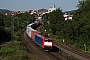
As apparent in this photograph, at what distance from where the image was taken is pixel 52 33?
76.3 m

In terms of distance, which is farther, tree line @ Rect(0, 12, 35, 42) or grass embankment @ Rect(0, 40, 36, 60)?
tree line @ Rect(0, 12, 35, 42)

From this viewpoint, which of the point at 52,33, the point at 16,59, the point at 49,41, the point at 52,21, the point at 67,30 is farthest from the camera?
the point at 52,21

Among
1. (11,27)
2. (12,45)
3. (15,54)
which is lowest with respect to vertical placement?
(12,45)

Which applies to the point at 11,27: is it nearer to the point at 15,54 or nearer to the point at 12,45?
the point at 12,45

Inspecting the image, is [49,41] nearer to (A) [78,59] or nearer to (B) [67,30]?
(A) [78,59]

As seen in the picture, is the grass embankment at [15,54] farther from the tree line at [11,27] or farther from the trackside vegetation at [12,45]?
the tree line at [11,27]

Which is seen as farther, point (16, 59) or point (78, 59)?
point (78, 59)

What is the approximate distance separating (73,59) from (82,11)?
3053cm

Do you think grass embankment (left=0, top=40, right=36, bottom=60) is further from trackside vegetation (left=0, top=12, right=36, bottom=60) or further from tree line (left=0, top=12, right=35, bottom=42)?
tree line (left=0, top=12, right=35, bottom=42)

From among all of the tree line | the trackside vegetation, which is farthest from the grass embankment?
the tree line

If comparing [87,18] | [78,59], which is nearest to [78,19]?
[87,18]

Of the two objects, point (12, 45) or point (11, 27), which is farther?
point (11, 27)

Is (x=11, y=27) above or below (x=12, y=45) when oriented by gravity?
above

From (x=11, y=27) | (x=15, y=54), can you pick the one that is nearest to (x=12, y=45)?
(x=15, y=54)
